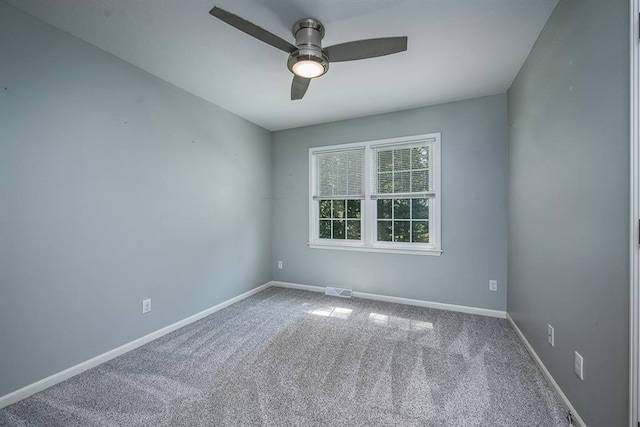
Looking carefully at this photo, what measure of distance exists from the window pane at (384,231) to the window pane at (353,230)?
1.02 ft

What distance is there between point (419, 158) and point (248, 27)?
2549mm

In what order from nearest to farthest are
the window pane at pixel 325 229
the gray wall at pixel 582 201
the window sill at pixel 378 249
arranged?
the gray wall at pixel 582 201, the window sill at pixel 378 249, the window pane at pixel 325 229

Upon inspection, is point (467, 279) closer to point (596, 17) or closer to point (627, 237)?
point (627, 237)

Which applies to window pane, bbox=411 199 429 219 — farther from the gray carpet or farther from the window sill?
the gray carpet

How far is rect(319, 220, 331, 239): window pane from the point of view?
4.02 meters

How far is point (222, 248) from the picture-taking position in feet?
11.1

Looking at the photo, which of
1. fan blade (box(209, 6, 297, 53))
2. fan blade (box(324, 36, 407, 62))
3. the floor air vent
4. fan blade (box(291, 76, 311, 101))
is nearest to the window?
the floor air vent

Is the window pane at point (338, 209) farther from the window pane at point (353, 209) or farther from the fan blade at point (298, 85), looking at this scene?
the fan blade at point (298, 85)

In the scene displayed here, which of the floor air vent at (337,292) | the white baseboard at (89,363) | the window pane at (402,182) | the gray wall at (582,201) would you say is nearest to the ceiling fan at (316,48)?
the gray wall at (582,201)

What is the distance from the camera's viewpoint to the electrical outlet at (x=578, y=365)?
144 cm

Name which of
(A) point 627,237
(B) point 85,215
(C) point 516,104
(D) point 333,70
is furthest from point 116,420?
(C) point 516,104

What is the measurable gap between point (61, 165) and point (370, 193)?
3143 millimetres

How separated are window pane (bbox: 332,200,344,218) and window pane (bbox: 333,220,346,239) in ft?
0.30

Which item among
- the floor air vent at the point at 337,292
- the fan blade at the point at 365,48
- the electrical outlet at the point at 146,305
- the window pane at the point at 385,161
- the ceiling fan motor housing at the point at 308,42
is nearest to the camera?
the fan blade at the point at 365,48
